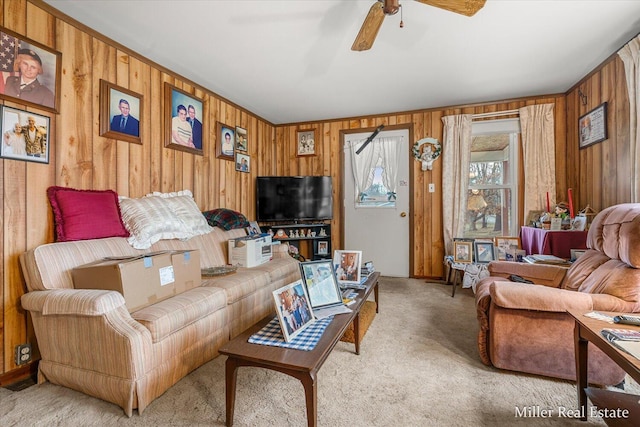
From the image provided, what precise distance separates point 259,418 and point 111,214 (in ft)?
5.78

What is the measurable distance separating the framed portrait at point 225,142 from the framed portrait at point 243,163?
0.12 meters

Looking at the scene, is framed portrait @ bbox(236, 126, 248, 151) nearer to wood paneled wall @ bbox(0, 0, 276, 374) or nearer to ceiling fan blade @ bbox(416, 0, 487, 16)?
wood paneled wall @ bbox(0, 0, 276, 374)

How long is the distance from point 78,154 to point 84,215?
503 millimetres

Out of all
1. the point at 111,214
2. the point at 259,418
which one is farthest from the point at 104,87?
the point at 259,418

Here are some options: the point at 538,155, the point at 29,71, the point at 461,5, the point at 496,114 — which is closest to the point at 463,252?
the point at 538,155

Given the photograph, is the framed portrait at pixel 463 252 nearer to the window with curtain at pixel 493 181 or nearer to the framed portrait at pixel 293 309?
the window with curtain at pixel 493 181

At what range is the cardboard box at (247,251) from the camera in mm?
2781

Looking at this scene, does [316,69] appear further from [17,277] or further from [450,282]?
[450,282]

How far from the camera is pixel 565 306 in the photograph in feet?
5.08

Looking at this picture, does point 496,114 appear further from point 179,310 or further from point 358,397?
point 179,310

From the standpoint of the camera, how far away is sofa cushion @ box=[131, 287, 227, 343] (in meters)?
1.54

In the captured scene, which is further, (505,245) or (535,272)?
(505,245)

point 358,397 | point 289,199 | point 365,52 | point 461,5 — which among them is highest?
point 365,52

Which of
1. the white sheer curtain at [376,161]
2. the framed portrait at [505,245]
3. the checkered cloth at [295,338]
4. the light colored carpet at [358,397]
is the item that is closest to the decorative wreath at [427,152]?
the white sheer curtain at [376,161]
